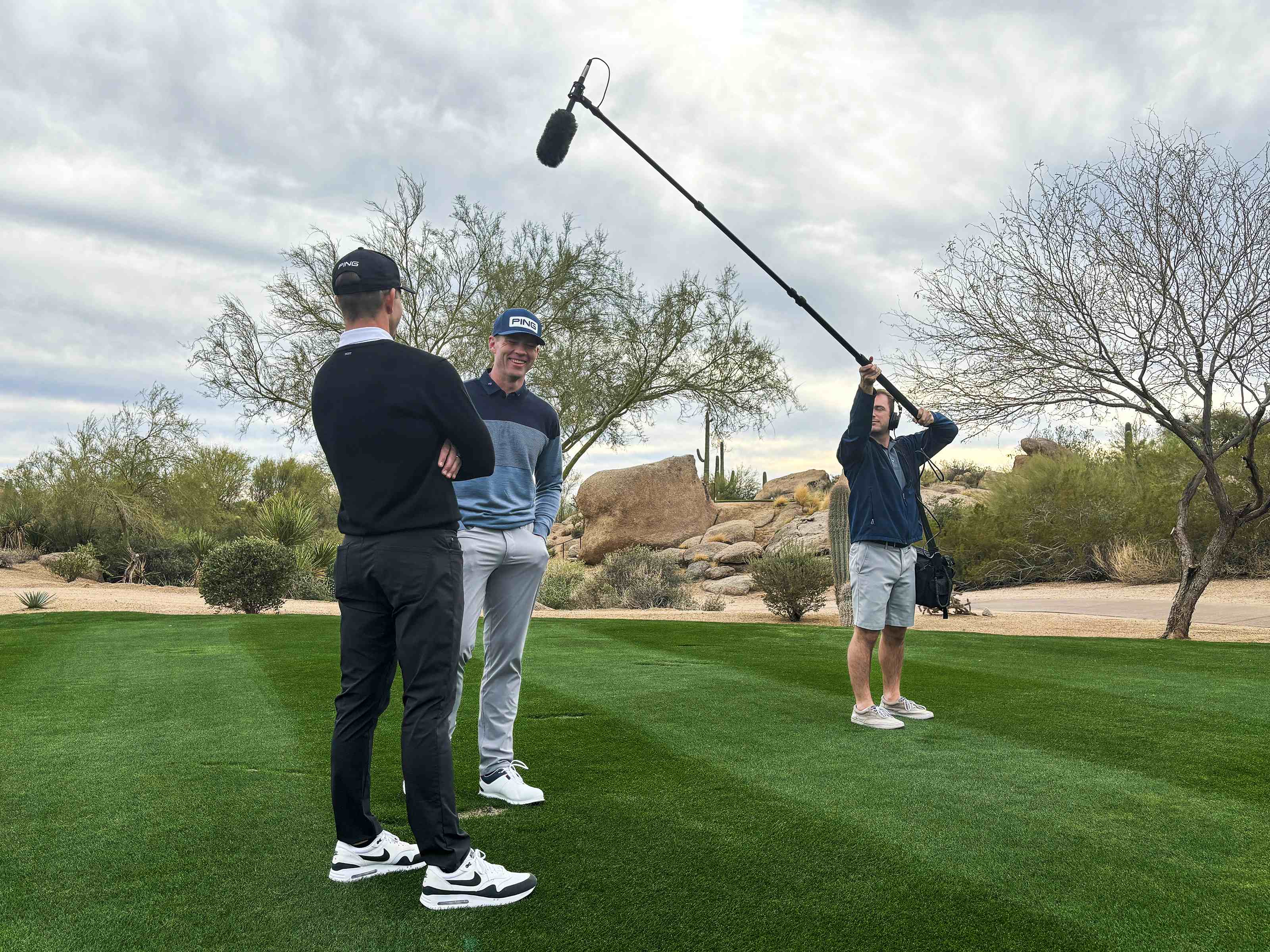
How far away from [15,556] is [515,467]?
30.5m

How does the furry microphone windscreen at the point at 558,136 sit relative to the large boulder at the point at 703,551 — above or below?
above

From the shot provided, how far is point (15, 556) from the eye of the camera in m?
28.8

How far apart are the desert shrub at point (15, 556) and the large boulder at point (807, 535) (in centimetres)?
2213

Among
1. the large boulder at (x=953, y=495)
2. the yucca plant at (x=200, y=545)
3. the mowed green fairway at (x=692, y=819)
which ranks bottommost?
the mowed green fairway at (x=692, y=819)

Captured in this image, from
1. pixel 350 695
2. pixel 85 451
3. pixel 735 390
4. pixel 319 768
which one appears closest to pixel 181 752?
pixel 319 768

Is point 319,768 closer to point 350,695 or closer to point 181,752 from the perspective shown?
point 181,752

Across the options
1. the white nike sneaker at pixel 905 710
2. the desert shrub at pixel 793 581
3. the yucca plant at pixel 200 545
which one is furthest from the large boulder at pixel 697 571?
the white nike sneaker at pixel 905 710

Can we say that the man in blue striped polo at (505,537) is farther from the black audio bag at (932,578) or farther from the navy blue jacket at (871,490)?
the black audio bag at (932,578)

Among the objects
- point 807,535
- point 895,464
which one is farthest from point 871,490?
point 807,535

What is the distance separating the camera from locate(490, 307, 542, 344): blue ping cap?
175 inches

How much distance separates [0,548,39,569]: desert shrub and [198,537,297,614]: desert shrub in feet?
52.1

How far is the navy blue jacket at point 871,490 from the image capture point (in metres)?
5.82

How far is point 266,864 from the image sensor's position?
3561 mm

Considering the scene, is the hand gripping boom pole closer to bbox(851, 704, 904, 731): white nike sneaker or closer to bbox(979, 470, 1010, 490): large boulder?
bbox(851, 704, 904, 731): white nike sneaker
